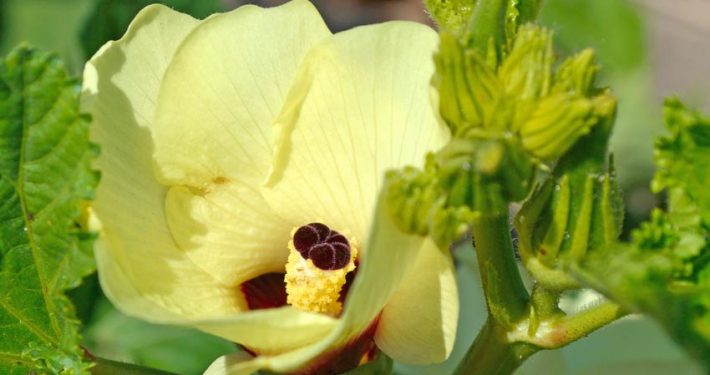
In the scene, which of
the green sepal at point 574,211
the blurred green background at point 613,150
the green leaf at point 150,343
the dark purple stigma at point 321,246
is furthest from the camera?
the green leaf at point 150,343

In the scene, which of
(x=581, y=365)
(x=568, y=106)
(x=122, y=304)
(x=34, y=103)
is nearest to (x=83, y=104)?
(x=34, y=103)

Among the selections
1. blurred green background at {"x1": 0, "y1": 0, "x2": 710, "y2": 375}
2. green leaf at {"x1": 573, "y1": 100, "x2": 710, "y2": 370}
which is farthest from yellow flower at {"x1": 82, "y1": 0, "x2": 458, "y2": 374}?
blurred green background at {"x1": 0, "y1": 0, "x2": 710, "y2": 375}

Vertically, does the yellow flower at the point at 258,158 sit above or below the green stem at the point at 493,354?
above

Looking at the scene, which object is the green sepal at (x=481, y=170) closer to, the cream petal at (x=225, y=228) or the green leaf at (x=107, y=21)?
the cream petal at (x=225, y=228)

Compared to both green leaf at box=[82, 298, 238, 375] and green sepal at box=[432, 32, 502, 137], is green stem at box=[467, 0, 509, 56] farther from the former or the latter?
green leaf at box=[82, 298, 238, 375]

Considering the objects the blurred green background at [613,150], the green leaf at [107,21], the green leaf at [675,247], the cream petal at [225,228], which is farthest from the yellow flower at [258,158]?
the green leaf at [107,21]
